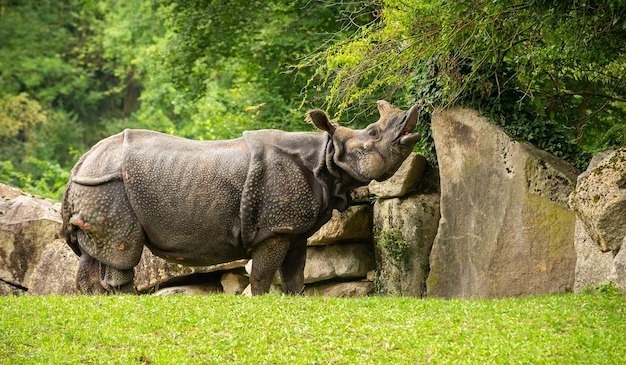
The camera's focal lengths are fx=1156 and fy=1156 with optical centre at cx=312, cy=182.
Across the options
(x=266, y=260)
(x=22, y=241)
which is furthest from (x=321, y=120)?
(x=22, y=241)

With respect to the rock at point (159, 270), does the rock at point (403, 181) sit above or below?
above

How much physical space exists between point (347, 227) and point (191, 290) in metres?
2.65

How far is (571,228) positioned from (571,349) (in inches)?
150

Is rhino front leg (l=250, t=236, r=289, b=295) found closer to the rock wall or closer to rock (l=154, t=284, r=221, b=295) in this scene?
the rock wall

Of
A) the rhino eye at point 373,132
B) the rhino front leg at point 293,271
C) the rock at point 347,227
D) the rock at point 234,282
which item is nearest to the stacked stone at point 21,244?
the rock at point 234,282

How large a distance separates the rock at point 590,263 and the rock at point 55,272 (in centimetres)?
741

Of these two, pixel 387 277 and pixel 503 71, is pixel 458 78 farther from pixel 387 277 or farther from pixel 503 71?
pixel 387 277

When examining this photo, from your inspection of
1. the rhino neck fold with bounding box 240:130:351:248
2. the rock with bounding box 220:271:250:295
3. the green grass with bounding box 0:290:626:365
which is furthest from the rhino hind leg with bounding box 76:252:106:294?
the rock with bounding box 220:271:250:295

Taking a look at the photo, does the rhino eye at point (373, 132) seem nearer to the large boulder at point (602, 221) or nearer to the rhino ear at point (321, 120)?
the rhino ear at point (321, 120)

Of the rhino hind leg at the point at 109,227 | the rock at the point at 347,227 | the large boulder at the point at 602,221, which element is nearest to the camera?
the large boulder at the point at 602,221

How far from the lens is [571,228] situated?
14531 millimetres

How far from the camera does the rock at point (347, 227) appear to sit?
16.4m

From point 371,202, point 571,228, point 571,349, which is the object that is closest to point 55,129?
point 371,202

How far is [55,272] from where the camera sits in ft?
56.6
